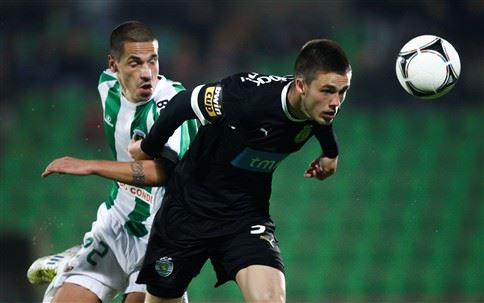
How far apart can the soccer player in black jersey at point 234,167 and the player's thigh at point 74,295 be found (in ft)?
1.39

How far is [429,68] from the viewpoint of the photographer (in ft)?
16.6

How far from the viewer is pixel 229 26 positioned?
35.8ft

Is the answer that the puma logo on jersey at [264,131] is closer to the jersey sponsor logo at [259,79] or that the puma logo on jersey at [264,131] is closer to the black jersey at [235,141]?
the black jersey at [235,141]

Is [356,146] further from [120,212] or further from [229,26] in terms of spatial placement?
[120,212]

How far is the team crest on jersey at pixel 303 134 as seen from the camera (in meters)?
4.81

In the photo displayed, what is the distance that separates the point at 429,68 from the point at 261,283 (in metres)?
1.41

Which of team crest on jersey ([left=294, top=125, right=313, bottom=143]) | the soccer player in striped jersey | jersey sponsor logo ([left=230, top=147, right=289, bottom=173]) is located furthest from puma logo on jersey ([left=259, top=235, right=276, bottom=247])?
the soccer player in striped jersey

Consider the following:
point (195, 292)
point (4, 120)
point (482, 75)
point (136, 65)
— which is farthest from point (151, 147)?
point (482, 75)

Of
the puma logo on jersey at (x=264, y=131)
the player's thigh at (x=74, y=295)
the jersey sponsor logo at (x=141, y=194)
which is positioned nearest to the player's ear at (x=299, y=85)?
the puma logo on jersey at (x=264, y=131)

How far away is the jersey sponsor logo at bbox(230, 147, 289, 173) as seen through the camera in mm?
4824

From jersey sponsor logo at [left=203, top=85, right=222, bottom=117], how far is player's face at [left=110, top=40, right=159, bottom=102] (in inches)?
20.8

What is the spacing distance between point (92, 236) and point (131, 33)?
45.3 inches

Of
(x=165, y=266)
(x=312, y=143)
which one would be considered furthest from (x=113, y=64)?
A: (x=312, y=143)

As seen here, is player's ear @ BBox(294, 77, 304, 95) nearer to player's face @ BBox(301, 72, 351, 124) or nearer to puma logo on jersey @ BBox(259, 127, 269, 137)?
player's face @ BBox(301, 72, 351, 124)
